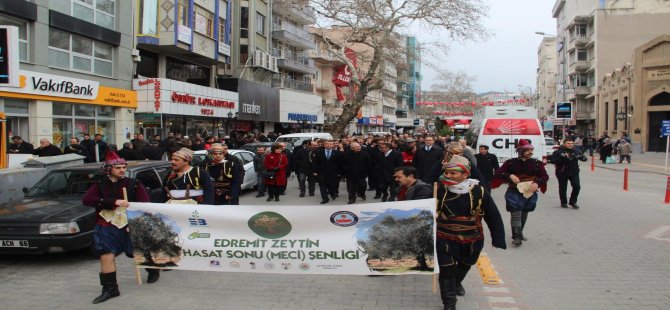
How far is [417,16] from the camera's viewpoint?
2645 centimetres

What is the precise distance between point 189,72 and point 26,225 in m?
26.0

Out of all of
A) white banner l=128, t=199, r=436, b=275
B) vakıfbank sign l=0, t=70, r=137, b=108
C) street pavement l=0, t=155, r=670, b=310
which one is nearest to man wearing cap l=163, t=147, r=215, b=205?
white banner l=128, t=199, r=436, b=275

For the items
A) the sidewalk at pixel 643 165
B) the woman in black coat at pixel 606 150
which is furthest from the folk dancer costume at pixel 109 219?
the woman in black coat at pixel 606 150

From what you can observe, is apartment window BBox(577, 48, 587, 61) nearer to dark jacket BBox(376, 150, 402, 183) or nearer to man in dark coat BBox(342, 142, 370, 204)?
man in dark coat BBox(342, 142, 370, 204)

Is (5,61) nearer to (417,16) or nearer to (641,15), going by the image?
(417,16)

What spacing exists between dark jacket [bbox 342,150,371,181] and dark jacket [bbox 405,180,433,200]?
7525 mm

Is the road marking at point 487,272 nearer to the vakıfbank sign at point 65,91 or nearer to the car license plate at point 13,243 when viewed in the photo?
the car license plate at point 13,243

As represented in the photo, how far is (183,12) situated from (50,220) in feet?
69.1

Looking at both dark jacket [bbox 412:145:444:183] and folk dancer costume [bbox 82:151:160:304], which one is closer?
folk dancer costume [bbox 82:151:160:304]

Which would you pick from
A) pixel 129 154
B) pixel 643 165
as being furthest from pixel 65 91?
pixel 643 165

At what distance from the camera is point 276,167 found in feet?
44.2

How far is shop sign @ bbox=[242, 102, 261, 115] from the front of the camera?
34.5 meters

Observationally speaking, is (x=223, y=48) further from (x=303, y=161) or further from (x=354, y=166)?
(x=354, y=166)

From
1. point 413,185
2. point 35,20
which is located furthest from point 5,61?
point 35,20
